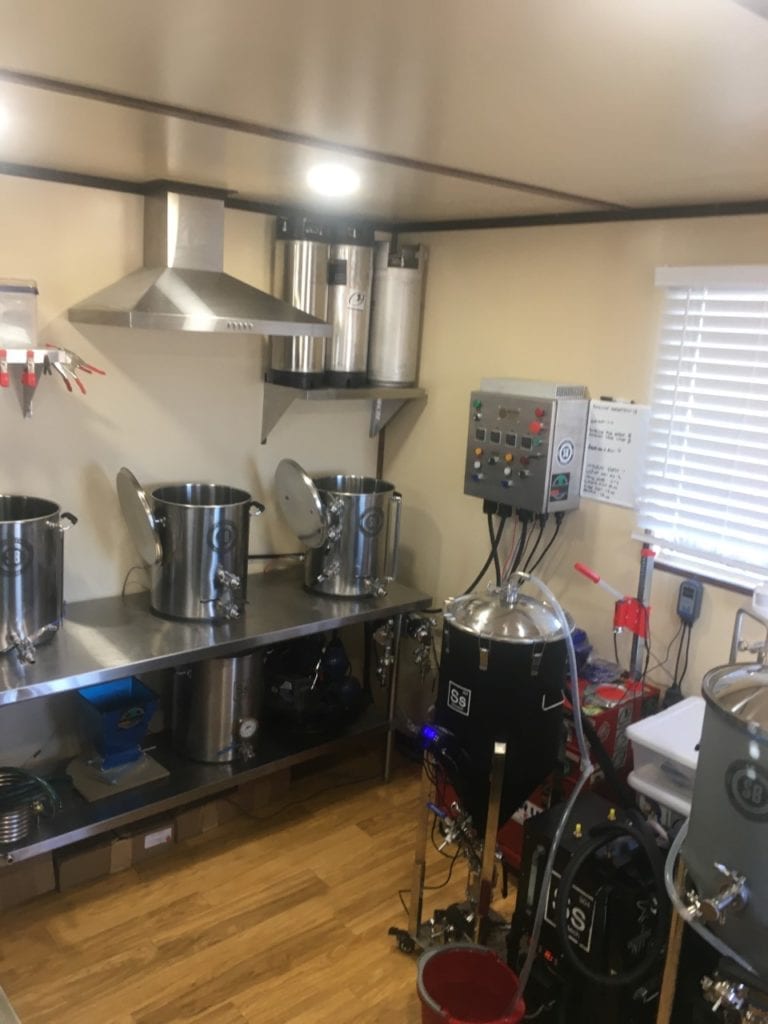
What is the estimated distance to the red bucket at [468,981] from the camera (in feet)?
6.40

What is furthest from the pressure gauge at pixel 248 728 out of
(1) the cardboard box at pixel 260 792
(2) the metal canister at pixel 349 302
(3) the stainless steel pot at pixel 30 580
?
(2) the metal canister at pixel 349 302

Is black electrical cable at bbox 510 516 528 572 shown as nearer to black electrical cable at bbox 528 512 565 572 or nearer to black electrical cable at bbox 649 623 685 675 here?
black electrical cable at bbox 528 512 565 572

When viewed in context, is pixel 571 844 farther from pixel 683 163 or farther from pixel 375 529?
pixel 683 163

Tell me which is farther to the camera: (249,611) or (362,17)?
(249,611)

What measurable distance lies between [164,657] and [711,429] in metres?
1.61

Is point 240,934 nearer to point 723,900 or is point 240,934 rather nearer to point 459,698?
point 459,698

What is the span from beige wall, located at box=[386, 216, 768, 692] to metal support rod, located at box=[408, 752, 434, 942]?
30.8 inches

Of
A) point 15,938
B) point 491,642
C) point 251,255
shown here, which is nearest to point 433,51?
point 491,642

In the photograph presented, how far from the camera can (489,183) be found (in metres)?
2.07

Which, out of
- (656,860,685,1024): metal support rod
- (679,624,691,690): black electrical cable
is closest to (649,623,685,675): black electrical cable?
(679,624,691,690): black electrical cable

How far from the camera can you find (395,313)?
298 cm

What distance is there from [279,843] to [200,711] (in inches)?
19.9

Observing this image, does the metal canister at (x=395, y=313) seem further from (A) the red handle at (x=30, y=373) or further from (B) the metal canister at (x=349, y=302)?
(A) the red handle at (x=30, y=373)

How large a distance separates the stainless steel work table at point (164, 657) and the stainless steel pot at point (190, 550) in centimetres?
6
